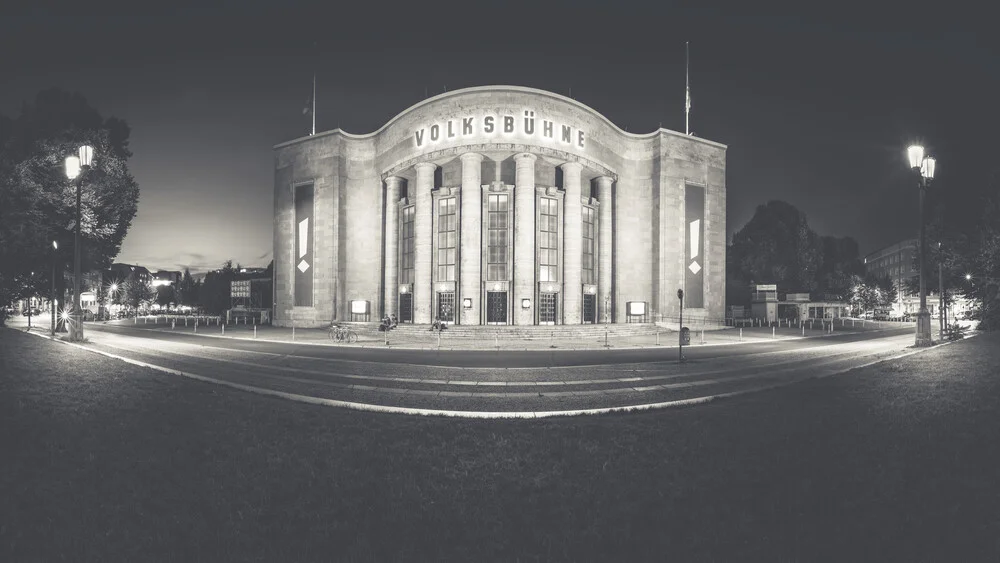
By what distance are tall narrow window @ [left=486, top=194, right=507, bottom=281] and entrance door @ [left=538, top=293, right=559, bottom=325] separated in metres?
4.29

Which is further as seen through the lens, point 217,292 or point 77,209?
point 217,292

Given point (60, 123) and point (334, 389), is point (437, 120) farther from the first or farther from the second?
point (334, 389)

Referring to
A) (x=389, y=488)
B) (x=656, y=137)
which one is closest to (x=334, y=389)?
(x=389, y=488)

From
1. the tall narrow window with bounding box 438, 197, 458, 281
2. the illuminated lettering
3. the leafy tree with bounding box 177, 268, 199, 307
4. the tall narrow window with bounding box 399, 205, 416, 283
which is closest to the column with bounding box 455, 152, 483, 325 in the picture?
the tall narrow window with bounding box 438, 197, 458, 281

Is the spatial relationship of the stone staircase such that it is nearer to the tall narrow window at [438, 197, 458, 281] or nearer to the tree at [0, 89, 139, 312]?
the tall narrow window at [438, 197, 458, 281]

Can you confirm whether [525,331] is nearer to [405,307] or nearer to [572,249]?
[572,249]

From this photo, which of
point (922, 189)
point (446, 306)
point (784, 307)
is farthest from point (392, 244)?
point (784, 307)

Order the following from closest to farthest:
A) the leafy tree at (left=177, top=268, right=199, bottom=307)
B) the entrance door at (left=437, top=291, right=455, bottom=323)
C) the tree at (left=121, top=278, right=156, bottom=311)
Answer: the entrance door at (left=437, top=291, right=455, bottom=323) < the tree at (left=121, top=278, right=156, bottom=311) < the leafy tree at (left=177, top=268, right=199, bottom=307)

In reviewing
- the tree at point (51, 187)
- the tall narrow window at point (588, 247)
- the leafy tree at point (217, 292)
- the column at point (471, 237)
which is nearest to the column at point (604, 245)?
the tall narrow window at point (588, 247)

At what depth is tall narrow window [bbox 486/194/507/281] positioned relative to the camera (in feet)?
146

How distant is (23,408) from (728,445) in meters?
11.2

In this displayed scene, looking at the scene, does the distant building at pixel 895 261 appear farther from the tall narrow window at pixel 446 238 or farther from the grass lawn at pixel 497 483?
the grass lawn at pixel 497 483

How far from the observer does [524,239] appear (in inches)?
1634

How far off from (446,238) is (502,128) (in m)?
11.6
